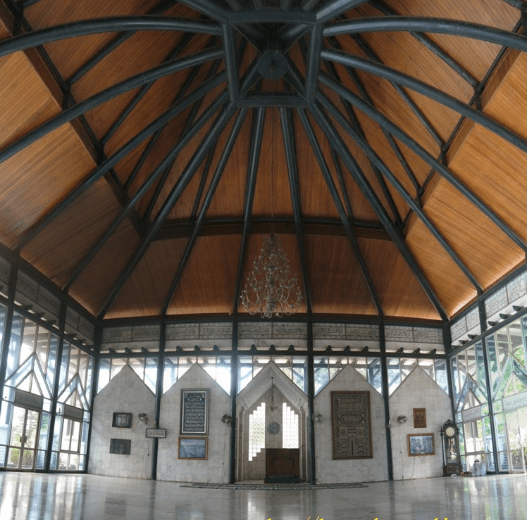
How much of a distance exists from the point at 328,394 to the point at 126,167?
1002cm

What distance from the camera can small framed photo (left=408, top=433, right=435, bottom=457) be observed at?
19391mm

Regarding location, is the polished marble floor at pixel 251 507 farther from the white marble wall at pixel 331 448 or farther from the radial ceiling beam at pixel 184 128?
the white marble wall at pixel 331 448

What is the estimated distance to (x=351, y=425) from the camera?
19391 mm

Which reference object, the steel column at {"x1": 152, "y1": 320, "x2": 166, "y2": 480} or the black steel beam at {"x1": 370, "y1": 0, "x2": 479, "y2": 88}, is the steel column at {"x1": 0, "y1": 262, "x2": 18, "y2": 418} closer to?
the steel column at {"x1": 152, "y1": 320, "x2": 166, "y2": 480}

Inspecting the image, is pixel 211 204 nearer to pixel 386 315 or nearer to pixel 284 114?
pixel 284 114

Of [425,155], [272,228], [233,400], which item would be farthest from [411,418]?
[425,155]

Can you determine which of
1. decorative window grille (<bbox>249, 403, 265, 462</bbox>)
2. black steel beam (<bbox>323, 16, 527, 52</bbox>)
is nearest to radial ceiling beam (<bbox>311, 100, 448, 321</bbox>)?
black steel beam (<bbox>323, 16, 527, 52</bbox>)

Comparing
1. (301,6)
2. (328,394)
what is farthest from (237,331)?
(301,6)

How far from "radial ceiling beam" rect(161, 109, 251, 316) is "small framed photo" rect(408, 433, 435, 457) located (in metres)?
9.52

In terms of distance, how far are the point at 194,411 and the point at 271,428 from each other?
9.47 feet

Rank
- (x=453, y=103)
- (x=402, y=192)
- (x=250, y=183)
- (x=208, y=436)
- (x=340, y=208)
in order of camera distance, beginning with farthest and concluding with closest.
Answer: (x=208, y=436)
(x=340, y=208)
(x=250, y=183)
(x=402, y=192)
(x=453, y=103)

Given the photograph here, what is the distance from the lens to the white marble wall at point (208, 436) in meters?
18.9

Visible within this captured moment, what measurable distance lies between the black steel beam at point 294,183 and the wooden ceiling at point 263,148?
8 centimetres

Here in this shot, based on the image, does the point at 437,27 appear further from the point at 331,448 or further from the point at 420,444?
the point at 420,444
